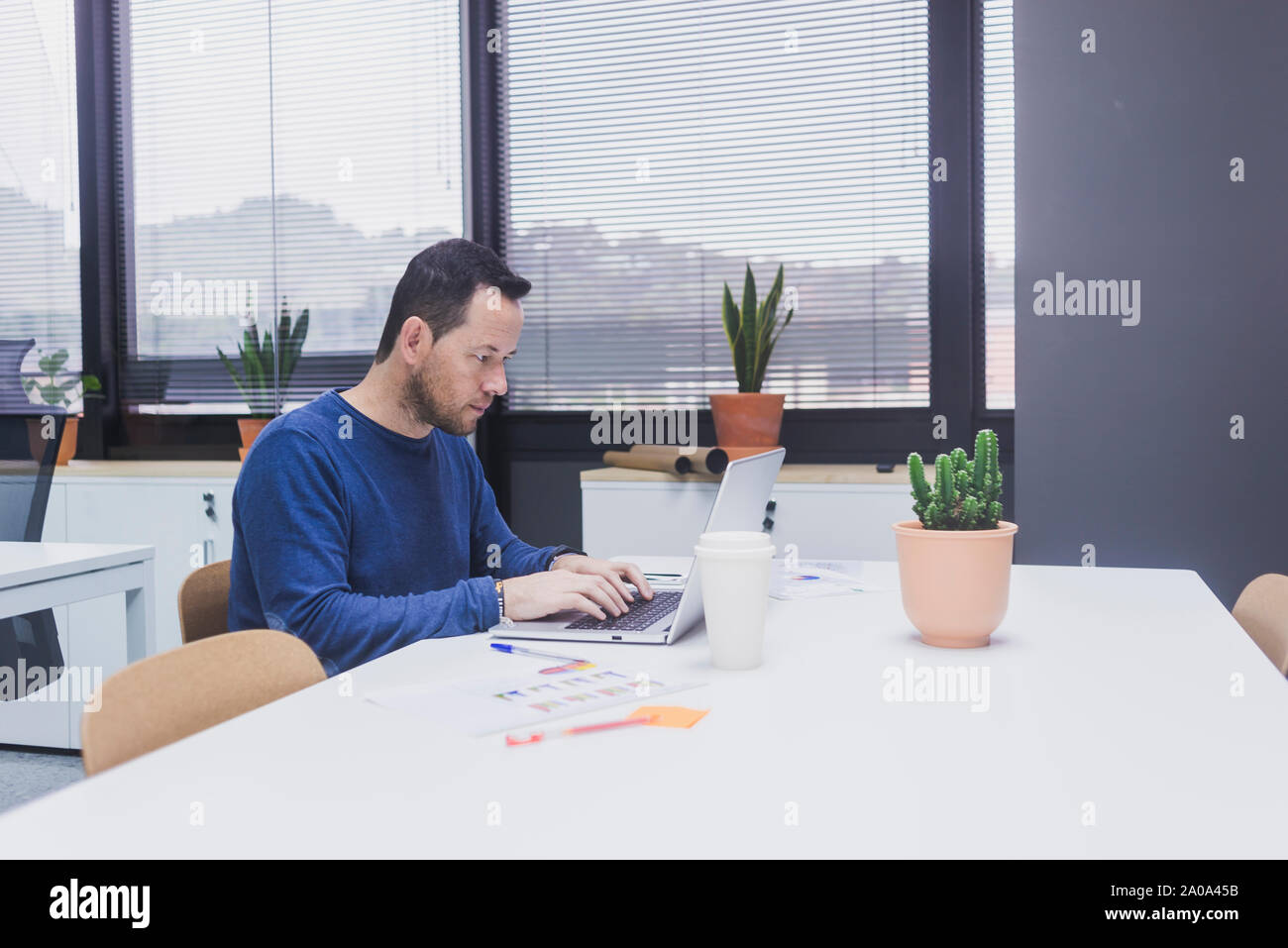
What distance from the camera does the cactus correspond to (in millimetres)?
1275

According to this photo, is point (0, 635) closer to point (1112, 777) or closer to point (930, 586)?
point (930, 586)

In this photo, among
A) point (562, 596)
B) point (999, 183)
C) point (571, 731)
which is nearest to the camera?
point (571, 731)

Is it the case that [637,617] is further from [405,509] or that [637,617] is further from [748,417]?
[748,417]

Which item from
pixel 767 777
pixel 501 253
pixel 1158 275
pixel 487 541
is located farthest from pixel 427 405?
pixel 501 253

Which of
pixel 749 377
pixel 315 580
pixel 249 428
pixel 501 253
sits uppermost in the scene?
pixel 501 253

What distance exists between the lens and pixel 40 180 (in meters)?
3.91

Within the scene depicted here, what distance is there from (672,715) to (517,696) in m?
0.17

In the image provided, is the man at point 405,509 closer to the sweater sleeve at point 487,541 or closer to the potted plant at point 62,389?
the sweater sleeve at point 487,541

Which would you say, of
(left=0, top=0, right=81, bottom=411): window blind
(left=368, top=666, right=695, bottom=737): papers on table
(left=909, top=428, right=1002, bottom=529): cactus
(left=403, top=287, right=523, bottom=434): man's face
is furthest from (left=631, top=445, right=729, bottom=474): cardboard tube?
(left=0, top=0, right=81, bottom=411): window blind

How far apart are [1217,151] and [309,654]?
220 cm

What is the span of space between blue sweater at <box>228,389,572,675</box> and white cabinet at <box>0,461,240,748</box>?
156cm
